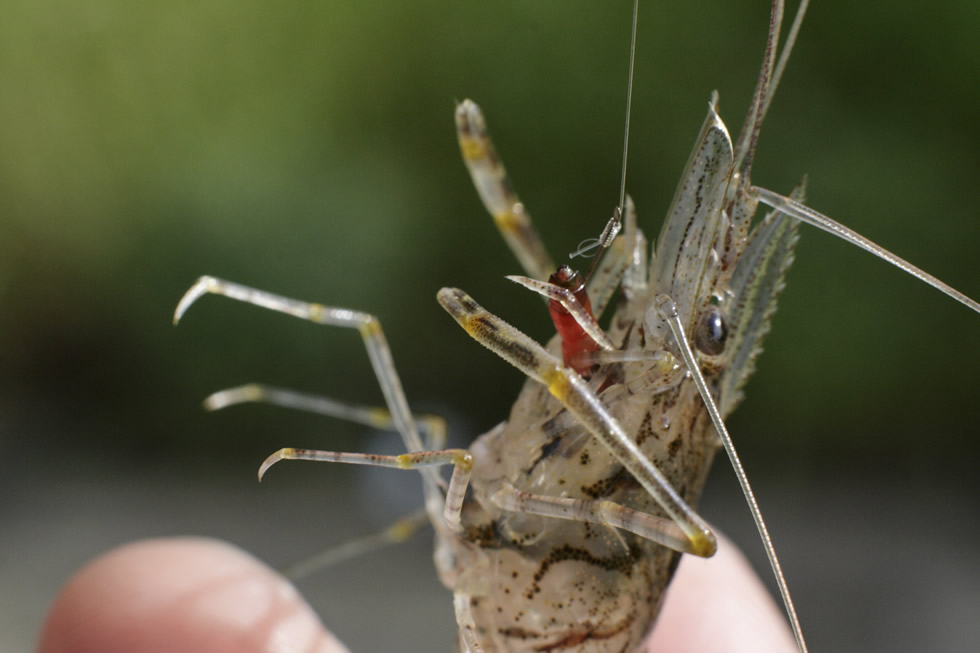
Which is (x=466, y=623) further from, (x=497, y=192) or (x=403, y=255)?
(x=403, y=255)

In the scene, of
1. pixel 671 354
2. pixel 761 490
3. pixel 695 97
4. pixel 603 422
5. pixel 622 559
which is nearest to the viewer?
pixel 603 422

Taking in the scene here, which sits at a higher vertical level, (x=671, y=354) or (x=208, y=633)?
(x=671, y=354)

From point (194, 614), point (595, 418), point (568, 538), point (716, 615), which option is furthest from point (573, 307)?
point (716, 615)

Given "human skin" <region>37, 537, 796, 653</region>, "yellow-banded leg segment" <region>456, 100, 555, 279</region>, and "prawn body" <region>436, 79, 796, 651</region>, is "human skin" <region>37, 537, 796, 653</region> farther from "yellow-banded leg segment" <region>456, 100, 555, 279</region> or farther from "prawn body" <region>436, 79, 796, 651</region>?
"yellow-banded leg segment" <region>456, 100, 555, 279</region>

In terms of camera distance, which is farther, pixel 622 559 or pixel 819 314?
pixel 819 314

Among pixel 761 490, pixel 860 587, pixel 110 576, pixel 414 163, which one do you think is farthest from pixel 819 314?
pixel 110 576

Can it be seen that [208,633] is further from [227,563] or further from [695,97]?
[695,97]
